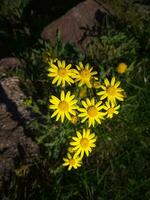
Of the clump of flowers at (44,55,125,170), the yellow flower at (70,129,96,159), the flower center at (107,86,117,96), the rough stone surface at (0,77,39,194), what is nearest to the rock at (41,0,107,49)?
the rough stone surface at (0,77,39,194)

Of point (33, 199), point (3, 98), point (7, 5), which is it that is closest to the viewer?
point (33, 199)

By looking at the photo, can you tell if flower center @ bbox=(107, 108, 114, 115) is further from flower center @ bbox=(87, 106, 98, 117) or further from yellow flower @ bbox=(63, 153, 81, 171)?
yellow flower @ bbox=(63, 153, 81, 171)

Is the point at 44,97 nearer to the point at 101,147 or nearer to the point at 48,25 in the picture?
the point at 101,147

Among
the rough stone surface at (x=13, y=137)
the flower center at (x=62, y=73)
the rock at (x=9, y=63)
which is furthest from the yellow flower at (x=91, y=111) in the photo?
the rock at (x=9, y=63)

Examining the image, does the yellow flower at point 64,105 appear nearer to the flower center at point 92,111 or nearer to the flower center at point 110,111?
the flower center at point 92,111

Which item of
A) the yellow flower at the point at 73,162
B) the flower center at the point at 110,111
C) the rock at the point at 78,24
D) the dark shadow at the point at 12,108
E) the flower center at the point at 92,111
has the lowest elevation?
the yellow flower at the point at 73,162

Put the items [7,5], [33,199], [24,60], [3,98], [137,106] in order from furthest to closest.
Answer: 1. [7,5]
2. [24,60]
3. [3,98]
4. [137,106]
5. [33,199]

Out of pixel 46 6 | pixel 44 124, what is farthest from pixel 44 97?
pixel 46 6
